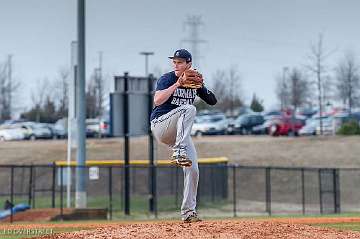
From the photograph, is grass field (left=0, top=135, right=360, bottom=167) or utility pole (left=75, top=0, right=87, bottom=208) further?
grass field (left=0, top=135, right=360, bottom=167)

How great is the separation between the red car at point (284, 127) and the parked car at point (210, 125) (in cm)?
470

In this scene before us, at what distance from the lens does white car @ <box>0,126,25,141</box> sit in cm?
5728

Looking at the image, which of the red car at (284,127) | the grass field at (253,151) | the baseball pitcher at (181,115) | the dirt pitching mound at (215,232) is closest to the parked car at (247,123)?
the red car at (284,127)

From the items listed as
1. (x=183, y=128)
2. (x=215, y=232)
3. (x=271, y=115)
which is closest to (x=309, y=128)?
(x=271, y=115)

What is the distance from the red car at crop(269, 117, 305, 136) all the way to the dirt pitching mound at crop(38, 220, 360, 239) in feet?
147

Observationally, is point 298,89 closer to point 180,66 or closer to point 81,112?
point 81,112

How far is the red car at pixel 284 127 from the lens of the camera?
53.5 meters

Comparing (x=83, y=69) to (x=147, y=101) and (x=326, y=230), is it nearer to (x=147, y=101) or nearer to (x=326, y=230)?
(x=147, y=101)

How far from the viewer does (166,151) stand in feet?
154

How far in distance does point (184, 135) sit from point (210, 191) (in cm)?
2317

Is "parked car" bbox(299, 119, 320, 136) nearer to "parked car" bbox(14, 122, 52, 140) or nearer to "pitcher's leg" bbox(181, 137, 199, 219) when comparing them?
"parked car" bbox(14, 122, 52, 140)

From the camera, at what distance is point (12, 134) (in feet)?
188

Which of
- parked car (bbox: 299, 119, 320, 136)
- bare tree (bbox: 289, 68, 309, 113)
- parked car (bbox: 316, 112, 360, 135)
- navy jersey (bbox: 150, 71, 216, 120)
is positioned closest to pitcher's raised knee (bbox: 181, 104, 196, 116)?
navy jersey (bbox: 150, 71, 216, 120)

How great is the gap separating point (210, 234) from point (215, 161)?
25.2 m
